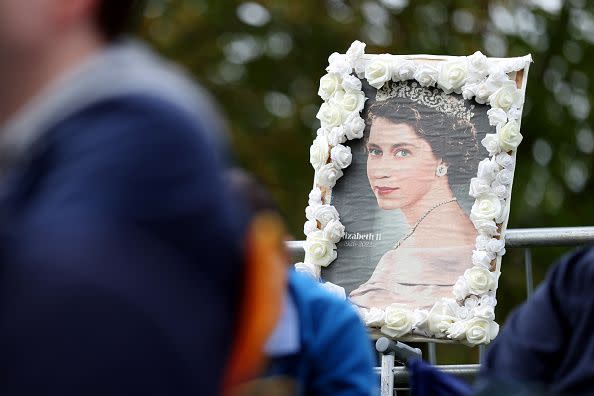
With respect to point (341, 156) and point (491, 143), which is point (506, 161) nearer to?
point (491, 143)

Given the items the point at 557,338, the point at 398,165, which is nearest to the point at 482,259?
the point at 398,165

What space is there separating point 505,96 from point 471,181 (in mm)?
261

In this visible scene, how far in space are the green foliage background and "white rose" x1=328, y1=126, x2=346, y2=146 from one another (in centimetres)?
444

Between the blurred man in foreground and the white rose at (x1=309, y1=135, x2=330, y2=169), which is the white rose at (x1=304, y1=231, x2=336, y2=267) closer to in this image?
the white rose at (x1=309, y1=135, x2=330, y2=169)

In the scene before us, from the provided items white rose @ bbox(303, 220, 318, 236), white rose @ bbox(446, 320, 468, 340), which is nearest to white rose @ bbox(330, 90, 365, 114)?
white rose @ bbox(303, 220, 318, 236)

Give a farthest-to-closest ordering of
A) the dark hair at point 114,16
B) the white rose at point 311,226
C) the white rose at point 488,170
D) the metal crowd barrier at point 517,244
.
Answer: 1. the white rose at point 311,226
2. the white rose at point 488,170
3. the metal crowd barrier at point 517,244
4. the dark hair at point 114,16

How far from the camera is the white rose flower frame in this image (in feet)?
11.8

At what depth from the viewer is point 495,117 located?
3.74 metres

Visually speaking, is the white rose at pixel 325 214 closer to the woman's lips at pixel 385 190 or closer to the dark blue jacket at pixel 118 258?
the woman's lips at pixel 385 190

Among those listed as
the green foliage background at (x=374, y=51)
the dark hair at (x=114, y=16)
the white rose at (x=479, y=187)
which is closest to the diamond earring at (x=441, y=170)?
the white rose at (x=479, y=187)

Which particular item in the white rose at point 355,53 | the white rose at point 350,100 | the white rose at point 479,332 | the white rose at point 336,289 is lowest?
the white rose at point 479,332

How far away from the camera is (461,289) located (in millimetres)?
3627

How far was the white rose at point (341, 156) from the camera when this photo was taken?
3840 mm

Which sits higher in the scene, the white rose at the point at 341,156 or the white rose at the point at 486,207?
the white rose at the point at 341,156
